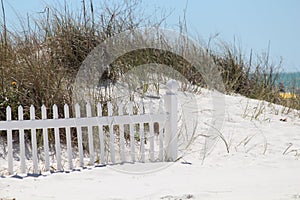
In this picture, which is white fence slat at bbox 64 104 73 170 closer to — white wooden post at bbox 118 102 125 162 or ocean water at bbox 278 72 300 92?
white wooden post at bbox 118 102 125 162

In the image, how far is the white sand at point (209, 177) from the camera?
4.65 meters

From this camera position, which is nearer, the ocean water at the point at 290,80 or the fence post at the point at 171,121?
the fence post at the point at 171,121

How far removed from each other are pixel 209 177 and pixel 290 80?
5147 millimetres

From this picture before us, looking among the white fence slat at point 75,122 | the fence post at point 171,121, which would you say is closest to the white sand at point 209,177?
the fence post at point 171,121

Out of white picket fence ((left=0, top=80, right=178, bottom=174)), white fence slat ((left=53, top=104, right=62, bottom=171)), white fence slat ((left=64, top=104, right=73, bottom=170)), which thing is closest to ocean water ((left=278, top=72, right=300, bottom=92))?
white picket fence ((left=0, top=80, right=178, bottom=174))

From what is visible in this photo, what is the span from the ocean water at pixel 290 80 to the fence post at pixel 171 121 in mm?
4461

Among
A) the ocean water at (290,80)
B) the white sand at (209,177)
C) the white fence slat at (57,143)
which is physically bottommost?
the white sand at (209,177)

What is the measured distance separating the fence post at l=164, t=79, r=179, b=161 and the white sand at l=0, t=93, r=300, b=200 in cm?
19

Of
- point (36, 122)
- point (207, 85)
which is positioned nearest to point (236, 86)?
point (207, 85)

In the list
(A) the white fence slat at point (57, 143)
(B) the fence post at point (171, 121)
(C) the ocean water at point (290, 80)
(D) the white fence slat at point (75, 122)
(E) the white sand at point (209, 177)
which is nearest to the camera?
(E) the white sand at point (209, 177)

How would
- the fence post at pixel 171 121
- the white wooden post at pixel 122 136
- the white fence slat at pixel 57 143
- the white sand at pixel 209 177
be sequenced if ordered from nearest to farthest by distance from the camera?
the white sand at pixel 209 177 < the white fence slat at pixel 57 143 < the white wooden post at pixel 122 136 < the fence post at pixel 171 121

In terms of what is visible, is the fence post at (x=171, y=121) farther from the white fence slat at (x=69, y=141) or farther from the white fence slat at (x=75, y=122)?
the white fence slat at (x=69, y=141)

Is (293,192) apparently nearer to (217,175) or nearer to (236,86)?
Result: (217,175)

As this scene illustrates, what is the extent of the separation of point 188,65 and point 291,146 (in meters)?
2.88
